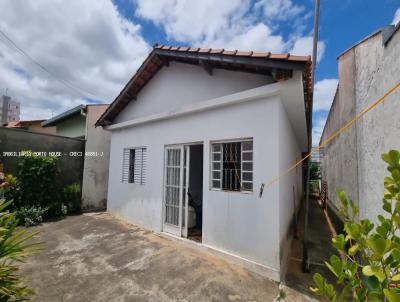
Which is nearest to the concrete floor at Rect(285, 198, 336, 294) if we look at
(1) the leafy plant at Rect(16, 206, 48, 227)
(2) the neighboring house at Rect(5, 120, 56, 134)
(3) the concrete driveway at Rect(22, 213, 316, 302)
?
(3) the concrete driveway at Rect(22, 213, 316, 302)

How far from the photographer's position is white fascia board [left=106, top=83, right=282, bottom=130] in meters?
4.34

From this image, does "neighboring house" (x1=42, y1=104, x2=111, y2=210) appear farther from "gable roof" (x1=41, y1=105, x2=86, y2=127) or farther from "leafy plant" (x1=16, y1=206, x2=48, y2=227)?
"leafy plant" (x1=16, y1=206, x2=48, y2=227)

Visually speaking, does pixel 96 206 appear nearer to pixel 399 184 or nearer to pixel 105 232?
pixel 105 232

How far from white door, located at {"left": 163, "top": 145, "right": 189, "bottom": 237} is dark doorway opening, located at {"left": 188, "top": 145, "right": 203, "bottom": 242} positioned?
65 cm

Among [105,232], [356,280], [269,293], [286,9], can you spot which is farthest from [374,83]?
[105,232]

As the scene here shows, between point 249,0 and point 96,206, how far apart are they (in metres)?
10.2

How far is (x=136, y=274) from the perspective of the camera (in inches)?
165

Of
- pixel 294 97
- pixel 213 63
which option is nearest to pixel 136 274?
pixel 294 97

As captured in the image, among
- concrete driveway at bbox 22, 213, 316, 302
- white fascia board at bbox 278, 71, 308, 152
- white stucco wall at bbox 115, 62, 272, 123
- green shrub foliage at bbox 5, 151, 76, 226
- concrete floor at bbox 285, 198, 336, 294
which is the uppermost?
white stucco wall at bbox 115, 62, 272, 123

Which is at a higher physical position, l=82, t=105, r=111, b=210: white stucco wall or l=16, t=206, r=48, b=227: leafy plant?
l=82, t=105, r=111, b=210: white stucco wall

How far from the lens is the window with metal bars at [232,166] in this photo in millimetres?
4742

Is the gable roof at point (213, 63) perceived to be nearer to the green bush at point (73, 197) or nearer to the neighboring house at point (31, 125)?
the green bush at point (73, 197)

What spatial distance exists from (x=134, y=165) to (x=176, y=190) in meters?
2.48

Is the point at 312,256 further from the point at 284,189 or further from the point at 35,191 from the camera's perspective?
the point at 35,191
